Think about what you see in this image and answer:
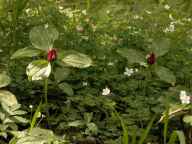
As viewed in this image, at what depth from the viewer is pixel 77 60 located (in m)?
2.62

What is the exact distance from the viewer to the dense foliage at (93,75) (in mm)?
2588

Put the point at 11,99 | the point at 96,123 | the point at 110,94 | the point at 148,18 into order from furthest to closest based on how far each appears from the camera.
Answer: the point at 148,18 → the point at 110,94 → the point at 96,123 → the point at 11,99

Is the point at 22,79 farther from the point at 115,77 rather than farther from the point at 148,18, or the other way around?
→ the point at 148,18

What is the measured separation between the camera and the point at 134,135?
246 centimetres

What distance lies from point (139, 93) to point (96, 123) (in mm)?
381

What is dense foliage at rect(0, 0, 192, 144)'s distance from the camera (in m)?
2.59

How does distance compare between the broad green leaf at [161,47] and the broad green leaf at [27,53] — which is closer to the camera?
the broad green leaf at [27,53]

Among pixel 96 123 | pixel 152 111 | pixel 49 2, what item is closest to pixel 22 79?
pixel 96 123

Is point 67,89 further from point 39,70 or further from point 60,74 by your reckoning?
point 39,70

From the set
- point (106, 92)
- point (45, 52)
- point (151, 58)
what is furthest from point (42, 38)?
point (151, 58)

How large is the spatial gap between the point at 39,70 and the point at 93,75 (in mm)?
679

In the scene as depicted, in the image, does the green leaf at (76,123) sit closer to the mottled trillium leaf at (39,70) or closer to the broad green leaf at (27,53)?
the mottled trillium leaf at (39,70)

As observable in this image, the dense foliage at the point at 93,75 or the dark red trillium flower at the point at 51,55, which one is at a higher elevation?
the dark red trillium flower at the point at 51,55

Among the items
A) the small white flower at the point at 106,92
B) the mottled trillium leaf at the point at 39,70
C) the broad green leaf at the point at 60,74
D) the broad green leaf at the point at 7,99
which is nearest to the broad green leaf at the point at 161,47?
the small white flower at the point at 106,92
